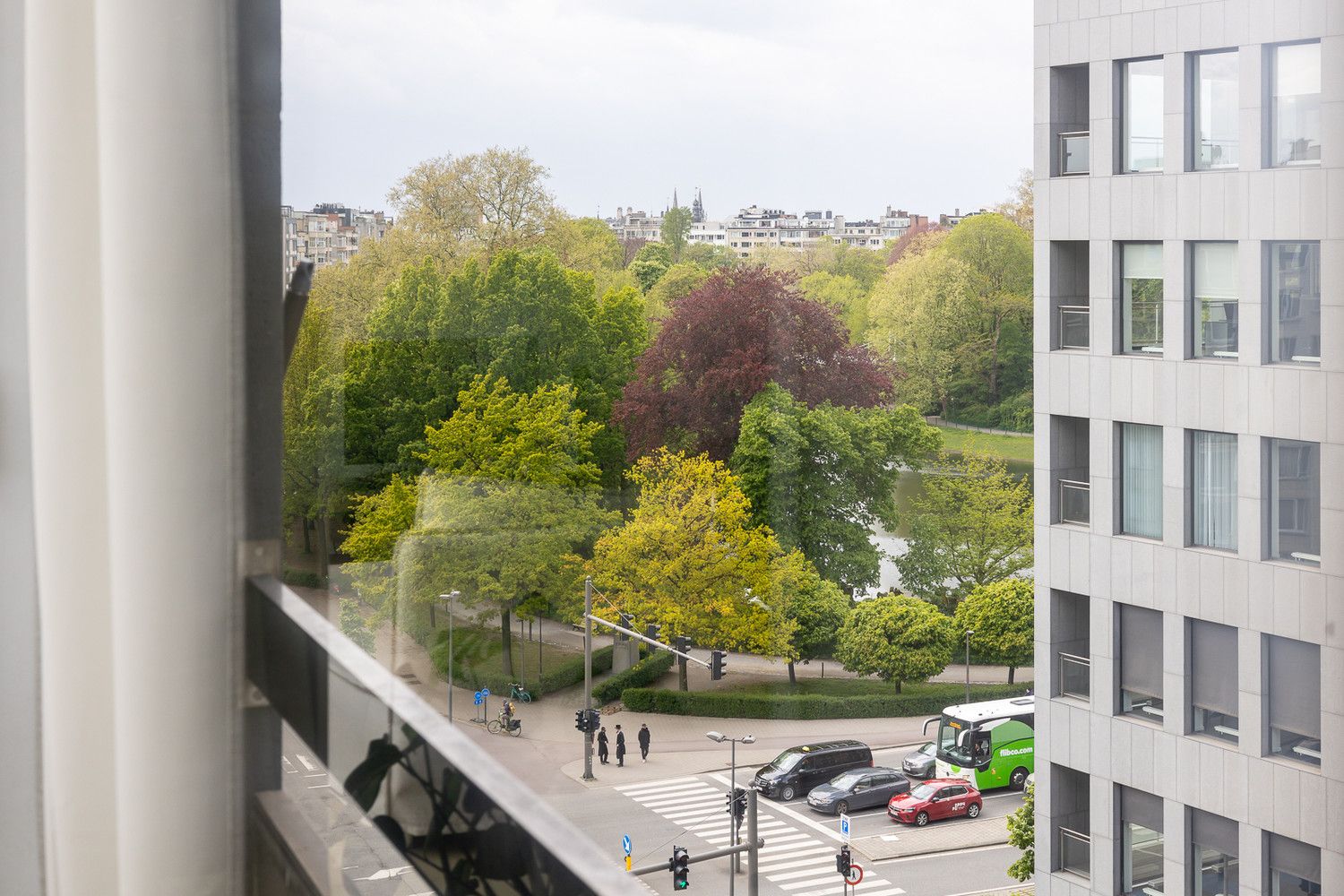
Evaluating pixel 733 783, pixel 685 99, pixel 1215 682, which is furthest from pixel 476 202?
pixel 1215 682

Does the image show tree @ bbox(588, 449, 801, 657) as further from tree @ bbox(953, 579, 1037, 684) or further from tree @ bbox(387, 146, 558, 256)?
tree @ bbox(387, 146, 558, 256)

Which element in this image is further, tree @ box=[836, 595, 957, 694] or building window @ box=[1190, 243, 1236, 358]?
tree @ box=[836, 595, 957, 694]

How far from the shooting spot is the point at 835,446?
1300 mm

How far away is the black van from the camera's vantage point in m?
1.22

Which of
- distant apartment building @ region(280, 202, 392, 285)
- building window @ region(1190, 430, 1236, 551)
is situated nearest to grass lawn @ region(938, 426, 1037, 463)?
building window @ region(1190, 430, 1236, 551)

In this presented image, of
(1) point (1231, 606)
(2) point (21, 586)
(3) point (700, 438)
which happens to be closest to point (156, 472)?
(2) point (21, 586)

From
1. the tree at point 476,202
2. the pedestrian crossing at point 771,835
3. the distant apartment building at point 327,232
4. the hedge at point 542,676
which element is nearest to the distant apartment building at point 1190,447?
the pedestrian crossing at point 771,835

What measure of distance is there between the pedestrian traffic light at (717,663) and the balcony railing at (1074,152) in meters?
0.64

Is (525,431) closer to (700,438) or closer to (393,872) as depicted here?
(700,438)

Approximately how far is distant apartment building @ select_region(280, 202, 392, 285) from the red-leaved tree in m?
0.35

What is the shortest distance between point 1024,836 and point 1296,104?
0.79 meters

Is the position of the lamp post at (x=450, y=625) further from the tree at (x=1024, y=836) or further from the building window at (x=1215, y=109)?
the building window at (x=1215, y=109)

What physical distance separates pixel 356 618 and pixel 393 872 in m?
0.29

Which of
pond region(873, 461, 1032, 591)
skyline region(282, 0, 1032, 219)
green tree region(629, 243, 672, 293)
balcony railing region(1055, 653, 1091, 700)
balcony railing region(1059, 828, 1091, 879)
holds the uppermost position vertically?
skyline region(282, 0, 1032, 219)
